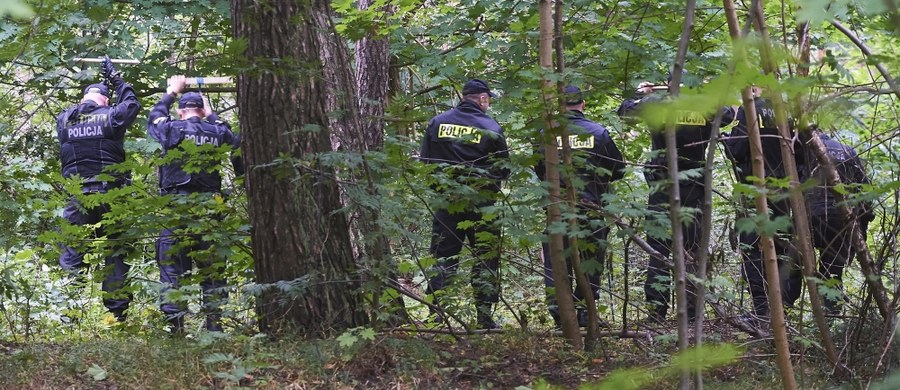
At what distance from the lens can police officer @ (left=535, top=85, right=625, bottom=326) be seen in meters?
4.84

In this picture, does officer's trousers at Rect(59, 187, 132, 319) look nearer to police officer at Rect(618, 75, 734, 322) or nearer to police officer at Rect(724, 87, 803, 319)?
police officer at Rect(618, 75, 734, 322)

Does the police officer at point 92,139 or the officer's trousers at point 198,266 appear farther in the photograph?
the police officer at point 92,139

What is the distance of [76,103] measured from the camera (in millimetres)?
8195

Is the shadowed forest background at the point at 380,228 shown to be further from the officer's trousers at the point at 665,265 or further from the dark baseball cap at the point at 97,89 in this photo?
the dark baseball cap at the point at 97,89

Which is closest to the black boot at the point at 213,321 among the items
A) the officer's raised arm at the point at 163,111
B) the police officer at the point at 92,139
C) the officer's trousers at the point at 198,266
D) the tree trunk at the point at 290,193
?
the officer's trousers at the point at 198,266

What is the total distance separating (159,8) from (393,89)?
2847mm

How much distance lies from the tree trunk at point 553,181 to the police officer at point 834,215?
1.33m

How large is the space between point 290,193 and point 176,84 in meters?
2.56

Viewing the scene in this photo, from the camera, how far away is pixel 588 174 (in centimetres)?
591

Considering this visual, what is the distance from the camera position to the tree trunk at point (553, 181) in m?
4.75

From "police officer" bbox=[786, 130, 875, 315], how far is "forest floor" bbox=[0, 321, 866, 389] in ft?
1.78

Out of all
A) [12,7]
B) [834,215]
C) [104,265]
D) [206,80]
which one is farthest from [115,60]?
[12,7]

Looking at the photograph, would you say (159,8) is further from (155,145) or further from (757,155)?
(757,155)

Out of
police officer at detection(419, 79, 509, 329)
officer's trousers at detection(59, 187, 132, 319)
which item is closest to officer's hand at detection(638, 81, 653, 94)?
police officer at detection(419, 79, 509, 329)
